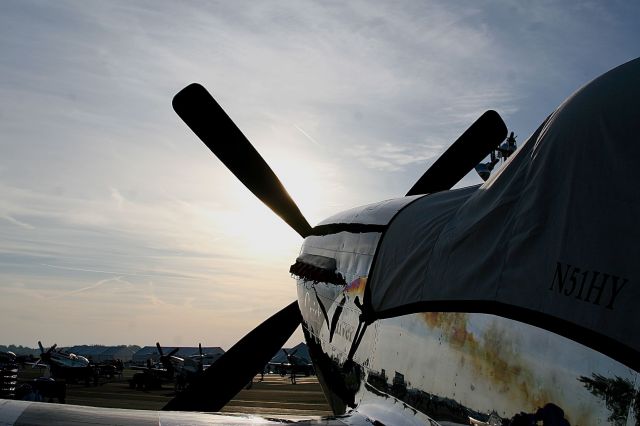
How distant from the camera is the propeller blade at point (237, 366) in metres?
8.68

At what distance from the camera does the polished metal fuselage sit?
8.71 ft

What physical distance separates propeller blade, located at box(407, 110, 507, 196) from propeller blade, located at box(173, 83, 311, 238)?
8.50 ft

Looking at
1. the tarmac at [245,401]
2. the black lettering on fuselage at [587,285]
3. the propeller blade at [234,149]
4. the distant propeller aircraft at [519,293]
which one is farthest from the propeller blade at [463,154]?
the black lettering on fuselage at [587,285]

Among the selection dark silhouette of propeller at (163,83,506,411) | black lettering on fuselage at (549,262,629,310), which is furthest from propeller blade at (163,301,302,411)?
black lettering on fuselage at (549,262,629,310)

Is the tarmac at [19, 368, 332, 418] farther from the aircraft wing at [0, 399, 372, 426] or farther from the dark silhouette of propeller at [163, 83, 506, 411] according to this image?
the aircraft wing at [0, 399, 372, 426]

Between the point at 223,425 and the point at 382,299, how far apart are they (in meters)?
1.53

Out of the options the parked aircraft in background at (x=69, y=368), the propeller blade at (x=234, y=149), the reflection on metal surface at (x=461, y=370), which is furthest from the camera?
the parked aircraft in background at (x=69, y=368)

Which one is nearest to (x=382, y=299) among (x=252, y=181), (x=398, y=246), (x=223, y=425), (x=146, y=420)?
(x=398, y=246)

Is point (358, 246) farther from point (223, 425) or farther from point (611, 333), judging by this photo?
point (611, 333)

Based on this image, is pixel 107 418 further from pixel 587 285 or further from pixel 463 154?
pixel 463 154

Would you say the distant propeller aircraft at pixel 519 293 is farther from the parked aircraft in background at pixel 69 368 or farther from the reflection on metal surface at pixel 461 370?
the parked aircraft in background at pixel 69 368

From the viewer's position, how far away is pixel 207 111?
984 cm

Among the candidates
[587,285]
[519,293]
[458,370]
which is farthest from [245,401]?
[587,285]

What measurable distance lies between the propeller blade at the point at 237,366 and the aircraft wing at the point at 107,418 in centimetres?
375
